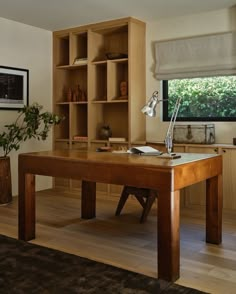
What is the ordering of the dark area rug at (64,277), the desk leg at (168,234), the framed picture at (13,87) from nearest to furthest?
the dark area rug at (64,277), the desk leg at (168,234), the framed picture at (13,87)

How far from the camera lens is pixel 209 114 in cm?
434

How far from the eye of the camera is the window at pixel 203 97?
13.8 feet

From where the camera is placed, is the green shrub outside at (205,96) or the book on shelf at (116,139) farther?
the book on shelf at (116,139)

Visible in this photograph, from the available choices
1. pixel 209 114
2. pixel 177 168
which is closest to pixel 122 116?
pixel 209 114

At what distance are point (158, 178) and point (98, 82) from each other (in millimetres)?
2966

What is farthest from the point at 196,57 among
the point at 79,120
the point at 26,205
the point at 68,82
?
the point at 26,205

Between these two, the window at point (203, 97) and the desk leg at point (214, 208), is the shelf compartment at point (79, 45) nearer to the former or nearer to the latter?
the window at point (203, 97)

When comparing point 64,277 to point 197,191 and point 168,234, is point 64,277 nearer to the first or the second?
point 168,234

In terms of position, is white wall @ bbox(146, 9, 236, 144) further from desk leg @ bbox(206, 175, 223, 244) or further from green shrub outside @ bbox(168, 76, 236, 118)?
desk leg @ bbox(206, 175, 223, 244)

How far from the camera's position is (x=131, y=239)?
9.96 feet

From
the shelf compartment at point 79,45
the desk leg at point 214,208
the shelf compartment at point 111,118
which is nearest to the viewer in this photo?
the desk leg at point 214,208

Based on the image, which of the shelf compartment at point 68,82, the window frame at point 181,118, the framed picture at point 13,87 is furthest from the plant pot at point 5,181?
the window frame at point 181,118

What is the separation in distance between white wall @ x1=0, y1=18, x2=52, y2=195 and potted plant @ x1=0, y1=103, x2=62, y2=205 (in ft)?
0.46

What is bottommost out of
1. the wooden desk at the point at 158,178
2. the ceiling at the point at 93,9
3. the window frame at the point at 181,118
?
the wooden desk at the point at 158,178
